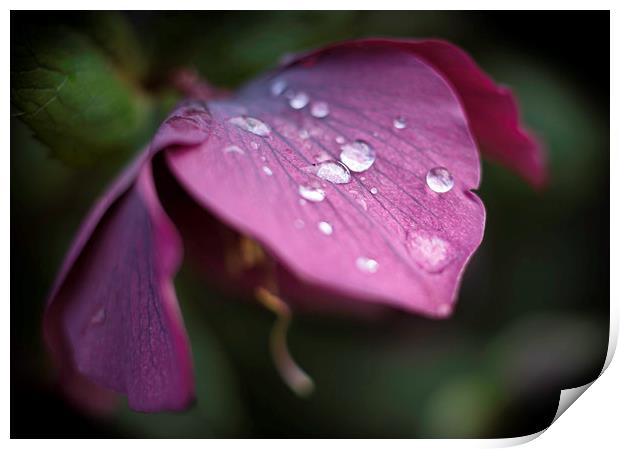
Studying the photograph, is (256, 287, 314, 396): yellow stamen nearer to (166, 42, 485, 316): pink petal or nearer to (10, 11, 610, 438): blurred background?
(10, 11, 610, 438): blurred background

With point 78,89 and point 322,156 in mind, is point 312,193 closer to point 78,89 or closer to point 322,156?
point 322,156

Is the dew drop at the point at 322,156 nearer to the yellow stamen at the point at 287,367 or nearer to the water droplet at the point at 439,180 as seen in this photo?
the water droplet at the point at 439,180

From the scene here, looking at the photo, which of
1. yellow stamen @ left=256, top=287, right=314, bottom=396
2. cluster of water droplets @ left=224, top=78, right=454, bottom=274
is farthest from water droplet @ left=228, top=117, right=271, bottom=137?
yellow stamen @ left=256, top=287, right=314, bottom=396

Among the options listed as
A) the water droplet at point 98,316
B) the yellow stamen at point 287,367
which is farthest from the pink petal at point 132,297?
the yellow stamen at point 287,367

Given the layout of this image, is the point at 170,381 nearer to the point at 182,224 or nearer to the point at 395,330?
the point at 182,224

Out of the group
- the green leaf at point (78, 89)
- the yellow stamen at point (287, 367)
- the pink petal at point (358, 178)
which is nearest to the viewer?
the pink petal at point (358, 178)

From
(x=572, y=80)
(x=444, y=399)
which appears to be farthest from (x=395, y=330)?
(x=572, y=80)
